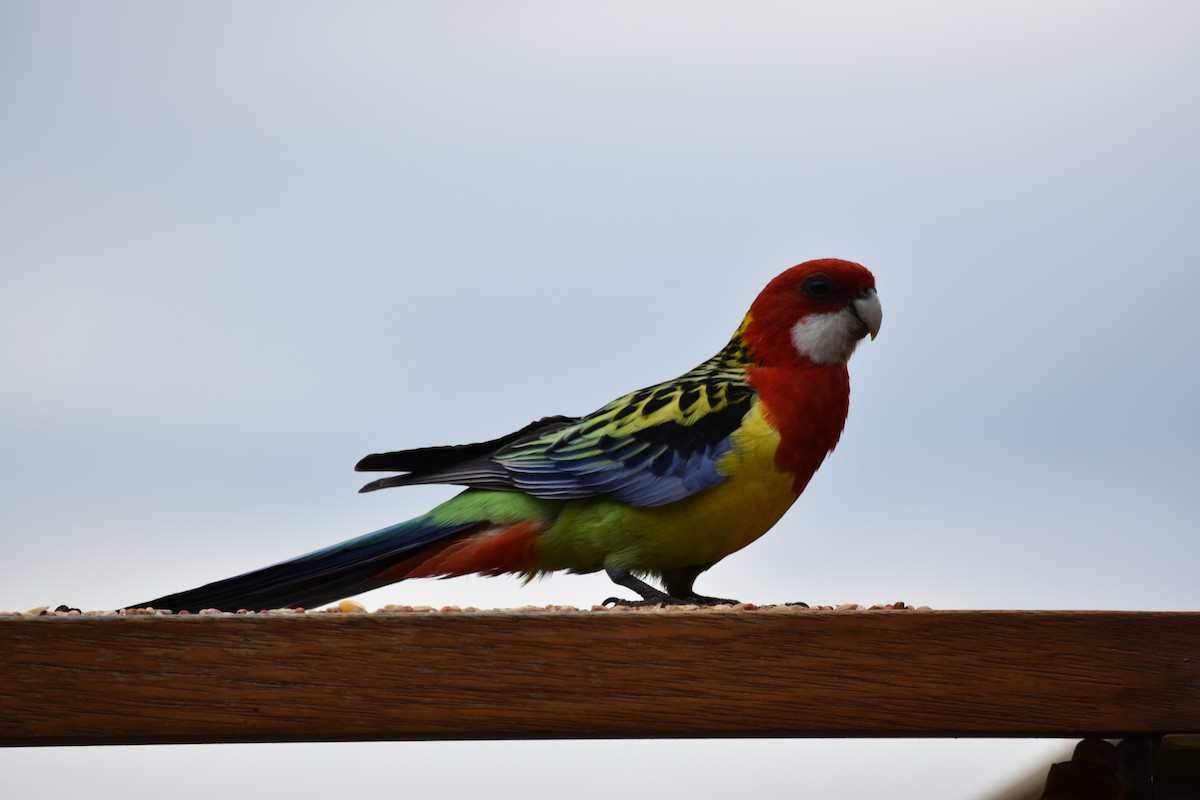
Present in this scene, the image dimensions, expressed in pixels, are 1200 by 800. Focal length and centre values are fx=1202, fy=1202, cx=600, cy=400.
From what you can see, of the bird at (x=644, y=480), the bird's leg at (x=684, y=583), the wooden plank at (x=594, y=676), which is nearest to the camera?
the wooden plank at (x=594, y=676)

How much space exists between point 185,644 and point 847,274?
4.33 ft

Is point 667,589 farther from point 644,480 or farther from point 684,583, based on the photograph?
point 644,480

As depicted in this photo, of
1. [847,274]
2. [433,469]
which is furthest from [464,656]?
[847,274]

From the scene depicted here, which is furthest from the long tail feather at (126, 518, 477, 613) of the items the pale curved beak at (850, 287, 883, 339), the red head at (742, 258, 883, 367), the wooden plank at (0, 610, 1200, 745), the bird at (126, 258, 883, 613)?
→ the pale curved beak at (850, 287, 883, 339)

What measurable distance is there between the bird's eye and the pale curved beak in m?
0.05

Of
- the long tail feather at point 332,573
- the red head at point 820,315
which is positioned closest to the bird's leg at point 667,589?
the long tail feather at point 332,573

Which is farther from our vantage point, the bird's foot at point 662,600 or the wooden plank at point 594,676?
the bird's foot at point 662,600

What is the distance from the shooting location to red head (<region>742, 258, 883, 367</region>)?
2150 millimetres

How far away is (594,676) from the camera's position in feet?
4.63

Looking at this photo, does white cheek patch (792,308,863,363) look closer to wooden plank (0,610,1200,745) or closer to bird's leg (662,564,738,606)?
bird's leg (662,564,738,606)

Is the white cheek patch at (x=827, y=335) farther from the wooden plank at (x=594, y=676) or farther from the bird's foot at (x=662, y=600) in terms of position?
the wooden plank at (x=594, y=676)

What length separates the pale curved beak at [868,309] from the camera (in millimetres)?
2166

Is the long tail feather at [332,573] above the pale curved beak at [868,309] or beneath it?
beneath

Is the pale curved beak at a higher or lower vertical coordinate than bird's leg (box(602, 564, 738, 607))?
higher
